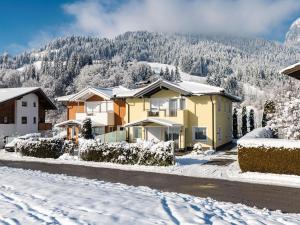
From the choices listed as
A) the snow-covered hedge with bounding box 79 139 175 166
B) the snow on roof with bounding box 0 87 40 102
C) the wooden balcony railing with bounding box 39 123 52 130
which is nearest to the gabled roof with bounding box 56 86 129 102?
the snow on roof with bounding box 0 87 40 102

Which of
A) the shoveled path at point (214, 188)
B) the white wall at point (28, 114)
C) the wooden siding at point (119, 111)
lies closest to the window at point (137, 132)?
the wooden siding at point (119, 111)

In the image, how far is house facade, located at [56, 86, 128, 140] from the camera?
1654 inches

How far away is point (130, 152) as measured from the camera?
26781mm

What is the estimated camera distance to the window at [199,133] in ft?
119

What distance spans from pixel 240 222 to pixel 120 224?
3.25 metres

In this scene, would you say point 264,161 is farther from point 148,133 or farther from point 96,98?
point 96,98

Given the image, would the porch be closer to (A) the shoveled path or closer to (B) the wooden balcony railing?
(A) the shoveled path

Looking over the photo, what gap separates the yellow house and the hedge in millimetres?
13583

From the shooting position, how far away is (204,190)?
16.7 metres

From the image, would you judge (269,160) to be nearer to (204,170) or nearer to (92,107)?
(204,170)

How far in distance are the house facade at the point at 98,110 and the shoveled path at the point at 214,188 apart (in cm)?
1811

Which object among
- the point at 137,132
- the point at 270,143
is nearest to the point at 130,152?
the point at 270,143

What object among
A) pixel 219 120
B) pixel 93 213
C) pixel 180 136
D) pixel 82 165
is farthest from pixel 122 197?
pixel 219 120

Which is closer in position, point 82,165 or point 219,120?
point 82,165
